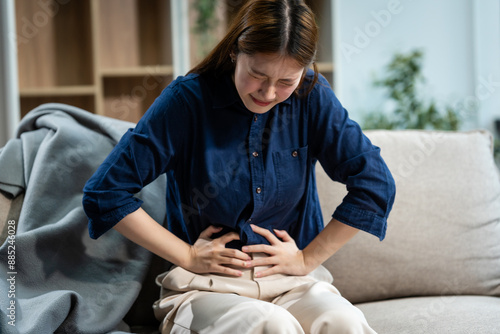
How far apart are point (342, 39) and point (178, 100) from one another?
2.57 meters

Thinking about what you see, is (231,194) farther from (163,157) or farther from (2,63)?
(2,63)

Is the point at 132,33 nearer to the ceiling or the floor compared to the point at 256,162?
→ nearer to the ceiling

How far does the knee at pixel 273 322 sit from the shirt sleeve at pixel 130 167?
0.36 m

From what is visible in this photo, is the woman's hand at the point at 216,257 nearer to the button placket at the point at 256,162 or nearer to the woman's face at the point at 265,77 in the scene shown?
the button placket at the point at 256,162

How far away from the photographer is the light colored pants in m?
1.03

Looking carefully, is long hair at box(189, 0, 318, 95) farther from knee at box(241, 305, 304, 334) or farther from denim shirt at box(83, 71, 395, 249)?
knee at box(241, 305, 304, 334)

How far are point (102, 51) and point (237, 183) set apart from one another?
7.41 ft

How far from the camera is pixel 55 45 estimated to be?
307 cm

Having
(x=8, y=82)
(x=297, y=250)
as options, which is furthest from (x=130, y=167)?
Result: (x=8, y=82)

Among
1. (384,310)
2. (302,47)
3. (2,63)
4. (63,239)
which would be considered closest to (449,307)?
(384,310)

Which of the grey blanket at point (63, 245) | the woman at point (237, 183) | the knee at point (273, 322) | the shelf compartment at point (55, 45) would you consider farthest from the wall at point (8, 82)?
the knee at point (273, 322)

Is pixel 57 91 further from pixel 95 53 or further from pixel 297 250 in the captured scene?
pixel 297 250

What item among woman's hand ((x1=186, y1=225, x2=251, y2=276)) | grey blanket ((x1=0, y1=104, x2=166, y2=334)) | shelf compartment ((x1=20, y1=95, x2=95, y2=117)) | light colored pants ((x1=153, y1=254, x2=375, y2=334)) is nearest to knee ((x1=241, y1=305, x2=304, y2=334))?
light colored pants ((x1=153, y1=254, x2=375, y2=334))

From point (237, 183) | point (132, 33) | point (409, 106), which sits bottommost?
point (237, 183)
